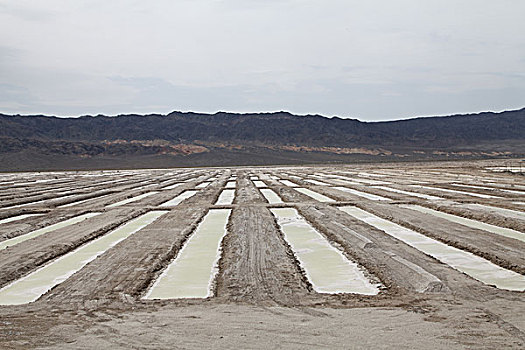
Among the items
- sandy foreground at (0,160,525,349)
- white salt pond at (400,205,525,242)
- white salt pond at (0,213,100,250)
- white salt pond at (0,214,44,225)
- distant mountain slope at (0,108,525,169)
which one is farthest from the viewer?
distant mountain slope at (0,108,525,169)

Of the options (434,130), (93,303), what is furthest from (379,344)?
(434,130)

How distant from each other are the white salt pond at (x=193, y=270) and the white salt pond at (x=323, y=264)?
121cm

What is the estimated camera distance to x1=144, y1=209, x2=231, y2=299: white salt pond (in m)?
5.72

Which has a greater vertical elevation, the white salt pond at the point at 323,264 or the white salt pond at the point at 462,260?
the white salt pond at the point at 462,260

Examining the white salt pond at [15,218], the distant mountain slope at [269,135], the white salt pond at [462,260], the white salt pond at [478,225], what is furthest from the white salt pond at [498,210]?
the distant mountain slope at [269,135]

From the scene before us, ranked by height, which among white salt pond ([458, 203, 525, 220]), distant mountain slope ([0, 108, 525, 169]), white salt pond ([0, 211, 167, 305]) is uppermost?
distant mountain slope ([0, 108, 525, 169])

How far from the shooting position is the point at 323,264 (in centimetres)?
700

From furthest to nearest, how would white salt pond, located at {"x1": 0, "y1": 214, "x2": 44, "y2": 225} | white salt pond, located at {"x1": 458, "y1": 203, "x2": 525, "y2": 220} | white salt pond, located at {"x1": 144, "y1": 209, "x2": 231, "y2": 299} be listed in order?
white salt pond, located at {"x1": 0, "y1": 214, "x2": 44, "y2": 225}
white salt pond, located at {"x1": 458, "y1": 203, "x2": 525, "y2": 220}
white salt pond, located at {"x1": 144, "y1": 209, "x2": 231, "y2": 299}

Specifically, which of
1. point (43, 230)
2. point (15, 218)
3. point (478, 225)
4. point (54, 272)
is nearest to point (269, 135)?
point (15, 218)

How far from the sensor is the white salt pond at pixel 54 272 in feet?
19.0

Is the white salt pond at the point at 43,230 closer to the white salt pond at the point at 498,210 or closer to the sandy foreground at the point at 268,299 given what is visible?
the sandy foreground at the point at 268,299

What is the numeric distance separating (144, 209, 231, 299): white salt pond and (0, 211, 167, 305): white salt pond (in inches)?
50.4

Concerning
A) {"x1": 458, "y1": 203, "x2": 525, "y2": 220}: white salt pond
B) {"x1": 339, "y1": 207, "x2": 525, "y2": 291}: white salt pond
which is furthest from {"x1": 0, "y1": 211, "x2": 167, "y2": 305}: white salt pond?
{"x1": 458, "y1": 203, "x2": 525, "y2": 220}: white salt pond

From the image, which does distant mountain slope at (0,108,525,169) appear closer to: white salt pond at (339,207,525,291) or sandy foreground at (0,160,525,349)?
white salt pond at (339,207,525,291)
